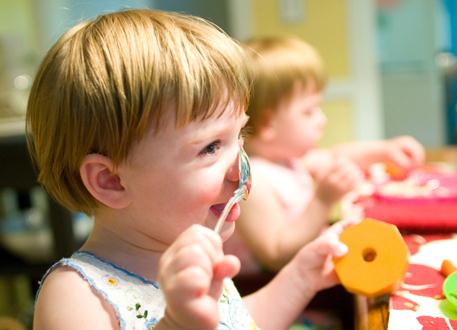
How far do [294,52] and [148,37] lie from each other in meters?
0.80

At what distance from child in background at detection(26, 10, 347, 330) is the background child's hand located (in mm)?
772

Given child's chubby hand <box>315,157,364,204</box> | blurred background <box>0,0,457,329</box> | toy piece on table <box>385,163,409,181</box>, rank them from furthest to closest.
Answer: blurred background <box>0,0,457,329</box> → toy piece on table <box>385,163,409,181</box> → child's chubby hand <box>315,157,364,204</box>

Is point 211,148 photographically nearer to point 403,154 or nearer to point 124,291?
point 124,291

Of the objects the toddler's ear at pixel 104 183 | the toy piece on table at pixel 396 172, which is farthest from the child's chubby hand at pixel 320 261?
the toy piece on table at pixel 396 172

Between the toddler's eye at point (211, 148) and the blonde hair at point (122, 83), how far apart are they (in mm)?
29

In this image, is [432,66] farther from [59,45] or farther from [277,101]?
[59,45]

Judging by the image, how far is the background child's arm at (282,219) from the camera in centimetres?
107

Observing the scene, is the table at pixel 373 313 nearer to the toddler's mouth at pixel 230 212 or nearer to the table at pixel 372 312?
the table at pixel 372 312

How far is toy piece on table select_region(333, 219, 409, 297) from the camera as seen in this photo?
660 millimetres

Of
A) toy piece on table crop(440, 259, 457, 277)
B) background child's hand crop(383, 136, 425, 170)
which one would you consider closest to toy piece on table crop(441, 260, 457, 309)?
toy piece on table crop(440, 259, 457, 277)

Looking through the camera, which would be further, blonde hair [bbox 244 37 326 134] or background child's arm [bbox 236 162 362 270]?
blonde hair [bbox 244 37 326 134]

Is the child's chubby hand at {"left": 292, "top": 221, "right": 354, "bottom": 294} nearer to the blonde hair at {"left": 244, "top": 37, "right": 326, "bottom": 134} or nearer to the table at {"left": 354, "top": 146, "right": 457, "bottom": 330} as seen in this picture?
the table at {"left": 354, "top": 146, "right": 457, "bottom": 330}

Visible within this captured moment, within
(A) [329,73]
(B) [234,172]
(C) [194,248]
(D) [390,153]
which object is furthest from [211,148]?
(A) [329,73]

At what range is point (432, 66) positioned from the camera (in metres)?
3.72
